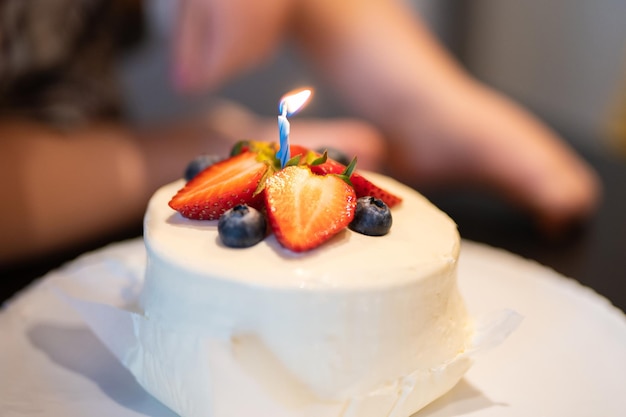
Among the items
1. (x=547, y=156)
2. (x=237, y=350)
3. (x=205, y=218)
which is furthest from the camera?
(x=547, y=156)

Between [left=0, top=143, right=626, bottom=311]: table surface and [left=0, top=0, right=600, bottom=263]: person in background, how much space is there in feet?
0.13

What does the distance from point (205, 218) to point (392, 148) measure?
900 mm

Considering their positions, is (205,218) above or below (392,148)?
above

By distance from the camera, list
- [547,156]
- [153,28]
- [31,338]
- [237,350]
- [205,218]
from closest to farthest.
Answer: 1. [237,350]
2. [205,218]
3. [31,338]
4. [547,156]
5. [153,28]

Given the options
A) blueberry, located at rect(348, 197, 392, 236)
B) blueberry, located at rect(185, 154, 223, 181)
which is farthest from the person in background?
blueberry, located at rect(348, 197, 392, 236)

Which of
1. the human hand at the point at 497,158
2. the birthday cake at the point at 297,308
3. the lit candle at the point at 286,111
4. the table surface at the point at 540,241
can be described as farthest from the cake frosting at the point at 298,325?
the human hand at the point at 497,158

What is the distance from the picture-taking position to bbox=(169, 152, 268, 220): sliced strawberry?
2.67 ft

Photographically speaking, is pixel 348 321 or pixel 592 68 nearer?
pixel 348 321

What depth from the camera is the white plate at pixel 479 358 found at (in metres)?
0.82

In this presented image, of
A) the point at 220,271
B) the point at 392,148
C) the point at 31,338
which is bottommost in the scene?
the point at 31,338

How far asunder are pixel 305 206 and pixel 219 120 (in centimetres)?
95

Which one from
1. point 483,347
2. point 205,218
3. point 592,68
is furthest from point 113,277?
point 592,68

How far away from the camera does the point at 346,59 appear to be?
1594mm

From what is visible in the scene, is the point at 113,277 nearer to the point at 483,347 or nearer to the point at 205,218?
the point at 205,218
